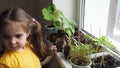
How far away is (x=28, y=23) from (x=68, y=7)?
459 millimetres

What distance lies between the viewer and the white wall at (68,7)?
137 centimetres

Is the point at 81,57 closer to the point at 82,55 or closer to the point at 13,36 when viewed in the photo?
the point at 82,55

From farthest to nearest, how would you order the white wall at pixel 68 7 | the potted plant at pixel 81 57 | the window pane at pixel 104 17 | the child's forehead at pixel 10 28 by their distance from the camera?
the white wall at pixel 68 7 < the window pane at pixel 104 17 < the child's forehead at pixel 10 28 < the potted plant at pixel 81 57

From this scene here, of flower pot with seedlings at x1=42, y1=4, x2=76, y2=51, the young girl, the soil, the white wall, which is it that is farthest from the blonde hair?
the soil

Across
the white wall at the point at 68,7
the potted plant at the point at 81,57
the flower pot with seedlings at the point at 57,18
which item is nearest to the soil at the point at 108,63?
the potted plant at the point at 81,57

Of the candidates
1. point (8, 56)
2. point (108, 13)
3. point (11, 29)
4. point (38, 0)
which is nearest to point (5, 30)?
point (11, 29)

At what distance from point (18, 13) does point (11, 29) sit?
0.12m

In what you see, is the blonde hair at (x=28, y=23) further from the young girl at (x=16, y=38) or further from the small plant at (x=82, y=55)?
the small plant at (x=82, y=55)

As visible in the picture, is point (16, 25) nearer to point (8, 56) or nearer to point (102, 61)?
point (8, 56)

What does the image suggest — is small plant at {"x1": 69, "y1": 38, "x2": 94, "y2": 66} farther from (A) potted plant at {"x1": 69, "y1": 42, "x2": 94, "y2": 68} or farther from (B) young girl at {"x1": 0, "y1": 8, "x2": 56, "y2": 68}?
(B) young girl at {"x1": 0, "y1": 8, "x2": 56, "y2": 68}

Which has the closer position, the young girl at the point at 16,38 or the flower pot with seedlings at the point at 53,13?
the young girl at the point at 16,38

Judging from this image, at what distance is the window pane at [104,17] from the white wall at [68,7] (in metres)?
0.10

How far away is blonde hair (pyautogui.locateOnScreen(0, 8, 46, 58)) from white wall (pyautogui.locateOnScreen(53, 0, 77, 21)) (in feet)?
1.04

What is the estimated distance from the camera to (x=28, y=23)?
1.05m
